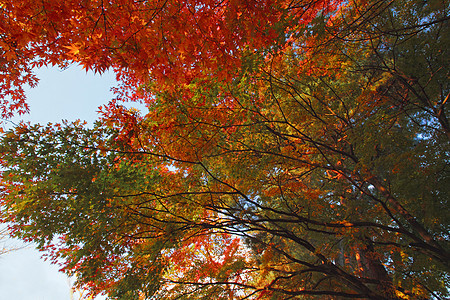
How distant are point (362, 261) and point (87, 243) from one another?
730 cm

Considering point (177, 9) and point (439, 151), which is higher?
point (439, 151)

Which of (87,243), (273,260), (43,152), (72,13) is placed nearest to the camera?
(72,13)

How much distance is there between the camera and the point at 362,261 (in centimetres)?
639

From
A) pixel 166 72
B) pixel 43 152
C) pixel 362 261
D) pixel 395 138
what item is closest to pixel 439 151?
pixel 395 138

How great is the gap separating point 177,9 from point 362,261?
7927 mm

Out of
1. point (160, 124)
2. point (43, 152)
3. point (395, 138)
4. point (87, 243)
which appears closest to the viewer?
point (43, 152)

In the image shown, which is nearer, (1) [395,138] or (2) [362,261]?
(1) [395,138]

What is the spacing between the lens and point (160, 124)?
10.8 ft

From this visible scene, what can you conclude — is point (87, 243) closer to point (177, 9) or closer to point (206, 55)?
point (206, 55)

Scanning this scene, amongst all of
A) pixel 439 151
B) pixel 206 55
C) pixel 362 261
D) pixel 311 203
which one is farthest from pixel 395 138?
pixel 362 261

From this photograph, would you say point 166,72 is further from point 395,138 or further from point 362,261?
point 362,261

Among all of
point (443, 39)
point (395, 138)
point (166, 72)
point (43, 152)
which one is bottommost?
point (43, 152)

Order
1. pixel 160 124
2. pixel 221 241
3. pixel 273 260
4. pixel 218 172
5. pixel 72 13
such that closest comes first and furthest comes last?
pixel 72 13 → pixel 160 124 → pixel 218 172 → pixel 273 260 → pixel 221 241

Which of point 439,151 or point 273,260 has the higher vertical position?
point 439,151
